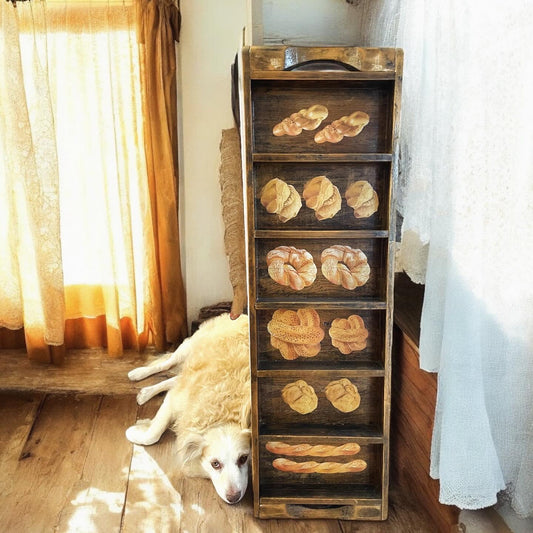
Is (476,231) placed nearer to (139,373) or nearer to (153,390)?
(153,390)

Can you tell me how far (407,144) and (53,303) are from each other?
171cm

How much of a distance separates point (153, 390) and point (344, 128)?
1.53 metres

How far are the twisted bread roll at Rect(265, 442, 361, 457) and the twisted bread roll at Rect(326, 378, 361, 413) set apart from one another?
0.38 ft

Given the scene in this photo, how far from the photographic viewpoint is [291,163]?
5.92 ft

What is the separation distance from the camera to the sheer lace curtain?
8.87 feet

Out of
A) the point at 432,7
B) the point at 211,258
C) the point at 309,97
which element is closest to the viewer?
the point at 432,7

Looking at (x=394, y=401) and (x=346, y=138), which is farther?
(x=394, y=401)

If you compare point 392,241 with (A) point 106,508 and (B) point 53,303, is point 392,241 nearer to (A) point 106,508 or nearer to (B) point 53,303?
(A) point 106,508

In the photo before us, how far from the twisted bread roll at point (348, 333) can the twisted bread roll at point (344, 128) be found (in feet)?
1.69

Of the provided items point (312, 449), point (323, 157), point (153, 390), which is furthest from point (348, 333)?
point (153, 390)

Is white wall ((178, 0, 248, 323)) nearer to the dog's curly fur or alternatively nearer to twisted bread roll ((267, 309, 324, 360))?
the dog's curly fur

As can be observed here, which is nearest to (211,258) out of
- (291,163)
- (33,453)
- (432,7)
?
(33,453)

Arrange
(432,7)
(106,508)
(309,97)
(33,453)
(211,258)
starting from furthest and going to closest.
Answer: (211,258) < (33,453) < (106,508) < (309,97) < (432,7)

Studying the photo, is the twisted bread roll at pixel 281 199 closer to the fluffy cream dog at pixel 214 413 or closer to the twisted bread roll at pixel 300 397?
the twisted bread roll at pixel 300 397
